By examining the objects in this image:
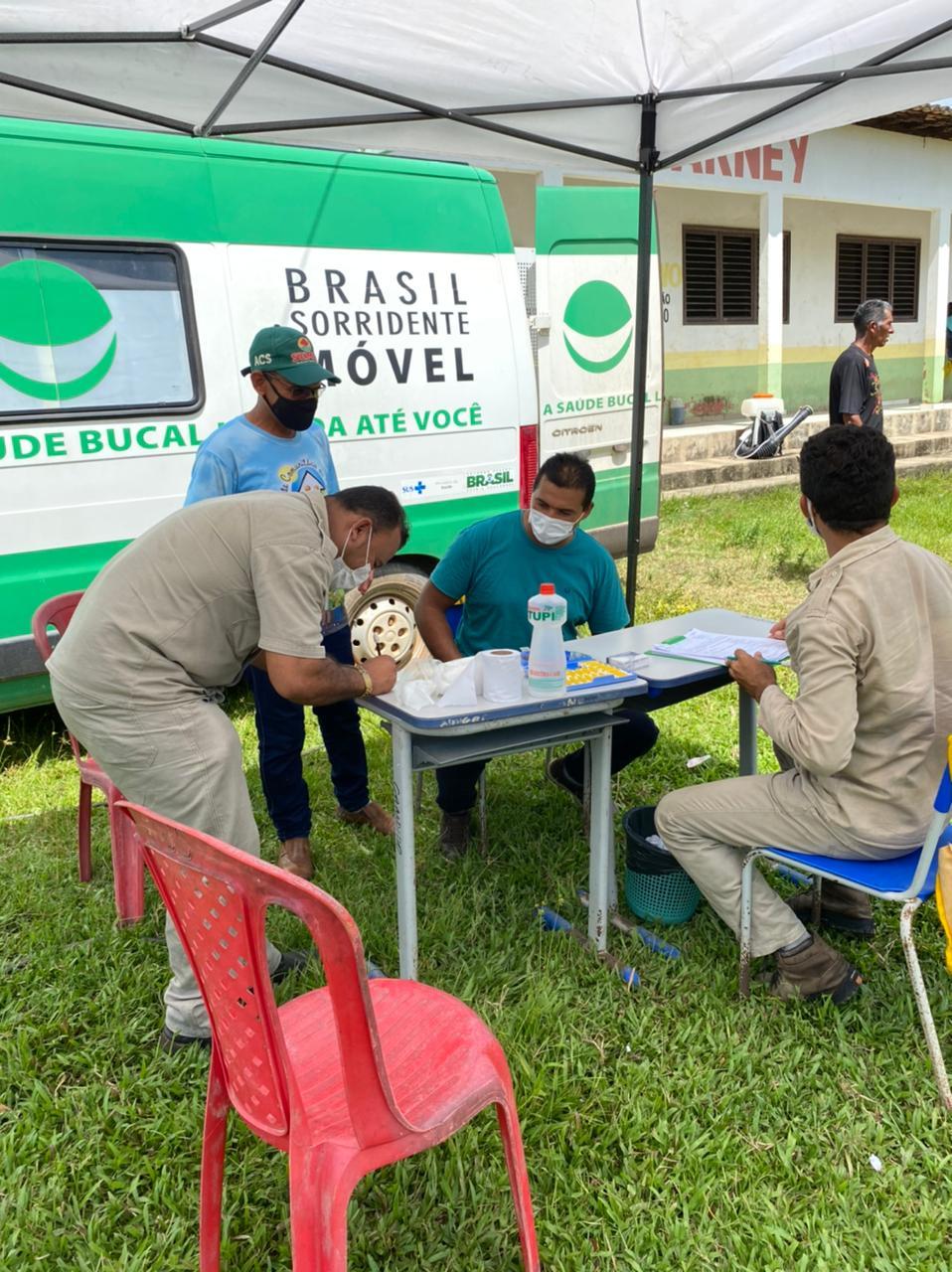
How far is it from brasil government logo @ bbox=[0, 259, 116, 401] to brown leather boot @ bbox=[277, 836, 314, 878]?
1.98 metres

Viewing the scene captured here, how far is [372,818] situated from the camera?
12.6ft

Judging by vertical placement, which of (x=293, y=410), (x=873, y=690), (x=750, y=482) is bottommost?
(x=750, y=482)

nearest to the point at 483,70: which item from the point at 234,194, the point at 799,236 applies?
the point at 234,194

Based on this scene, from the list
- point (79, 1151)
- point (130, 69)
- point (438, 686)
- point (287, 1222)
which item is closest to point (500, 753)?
point (438, 686)

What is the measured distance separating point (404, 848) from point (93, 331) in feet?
8.68

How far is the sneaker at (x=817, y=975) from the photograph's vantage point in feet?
8.75

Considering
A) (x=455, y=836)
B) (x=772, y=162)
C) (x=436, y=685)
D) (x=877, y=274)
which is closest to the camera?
(x=436, y=685)

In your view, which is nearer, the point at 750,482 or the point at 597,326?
the point at 597,326

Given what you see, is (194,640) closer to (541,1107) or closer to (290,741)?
(290,741)

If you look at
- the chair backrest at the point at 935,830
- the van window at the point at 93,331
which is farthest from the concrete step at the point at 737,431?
the chair backrest at the point at 935,830

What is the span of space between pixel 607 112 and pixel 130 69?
1.83 m

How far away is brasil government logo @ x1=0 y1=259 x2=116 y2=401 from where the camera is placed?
386 centimetres

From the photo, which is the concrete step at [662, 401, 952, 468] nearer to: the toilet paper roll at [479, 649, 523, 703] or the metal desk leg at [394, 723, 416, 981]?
the toilet paper roll at [479, 649, 523, 703]

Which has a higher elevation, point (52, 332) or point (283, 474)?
point (52, 332)
